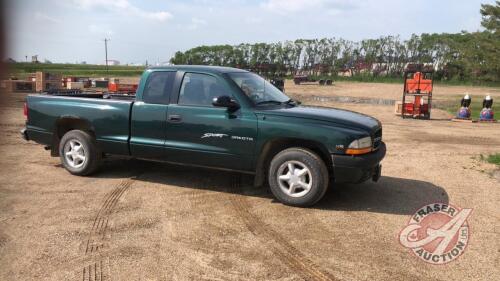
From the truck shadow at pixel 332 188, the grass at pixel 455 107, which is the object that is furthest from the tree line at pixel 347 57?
the truck shadow at pixel 332 188

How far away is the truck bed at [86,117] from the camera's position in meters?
6.45

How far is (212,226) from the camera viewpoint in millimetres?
4805

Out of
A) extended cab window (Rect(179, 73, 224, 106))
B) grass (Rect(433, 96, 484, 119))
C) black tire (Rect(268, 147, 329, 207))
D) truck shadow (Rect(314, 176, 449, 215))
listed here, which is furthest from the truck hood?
grass (Rect(433, 96, 484, 119))

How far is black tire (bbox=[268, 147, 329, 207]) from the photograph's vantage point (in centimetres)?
536

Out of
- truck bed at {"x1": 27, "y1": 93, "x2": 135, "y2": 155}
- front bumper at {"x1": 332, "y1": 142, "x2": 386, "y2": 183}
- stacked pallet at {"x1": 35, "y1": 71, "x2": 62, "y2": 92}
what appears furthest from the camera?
stacked pallet at {"x1": 35, "y1": 71, "x2": 62, "y2": 92}

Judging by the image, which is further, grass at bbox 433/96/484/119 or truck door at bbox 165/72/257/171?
grass at bbox 433/96/484/119

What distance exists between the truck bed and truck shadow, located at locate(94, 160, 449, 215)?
2.31 ft

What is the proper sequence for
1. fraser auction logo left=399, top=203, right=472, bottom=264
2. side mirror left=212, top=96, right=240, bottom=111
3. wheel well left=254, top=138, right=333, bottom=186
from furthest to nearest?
side mirror left=212, top=96, right=240, bottom=111 < wheel well left=254, top=138, right=333, bottom=186 < fraser auction logo left=399, top=203, right=472, bottom=264

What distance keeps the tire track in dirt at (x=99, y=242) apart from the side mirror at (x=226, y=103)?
69.6 inches

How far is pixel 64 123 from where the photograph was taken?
6.97 m

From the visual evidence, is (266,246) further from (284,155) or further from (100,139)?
(100,139)

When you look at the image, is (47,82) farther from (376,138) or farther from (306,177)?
(376,138)

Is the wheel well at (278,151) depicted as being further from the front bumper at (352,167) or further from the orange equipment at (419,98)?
the orange equipment at (419,98)

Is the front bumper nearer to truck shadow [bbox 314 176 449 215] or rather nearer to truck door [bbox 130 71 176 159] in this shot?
truck shadow [bbox 314 176 449 215]
